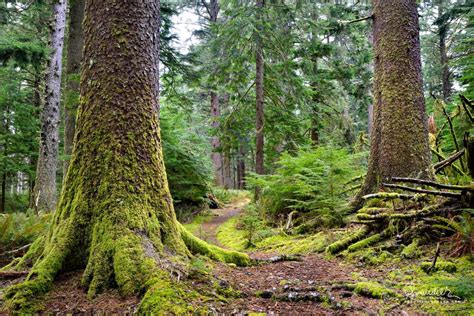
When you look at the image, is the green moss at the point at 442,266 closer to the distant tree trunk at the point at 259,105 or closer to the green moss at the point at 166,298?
the green moss at the point at 166,298

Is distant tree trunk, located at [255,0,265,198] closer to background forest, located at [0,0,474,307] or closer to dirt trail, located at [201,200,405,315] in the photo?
background forest, located at [0,0,474,307]

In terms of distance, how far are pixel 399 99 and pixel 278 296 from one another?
160 inches

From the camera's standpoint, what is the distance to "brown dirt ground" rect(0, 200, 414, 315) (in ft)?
8.31

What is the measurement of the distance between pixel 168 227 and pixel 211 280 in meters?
0.81

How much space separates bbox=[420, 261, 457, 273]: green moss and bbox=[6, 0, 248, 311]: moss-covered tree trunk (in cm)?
231

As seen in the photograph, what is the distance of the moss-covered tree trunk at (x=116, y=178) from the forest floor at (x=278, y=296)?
0.14 meters

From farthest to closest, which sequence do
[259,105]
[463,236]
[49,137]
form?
[259,105] → [49,137] → [463,236]

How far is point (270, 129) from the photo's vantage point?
42.9 ft

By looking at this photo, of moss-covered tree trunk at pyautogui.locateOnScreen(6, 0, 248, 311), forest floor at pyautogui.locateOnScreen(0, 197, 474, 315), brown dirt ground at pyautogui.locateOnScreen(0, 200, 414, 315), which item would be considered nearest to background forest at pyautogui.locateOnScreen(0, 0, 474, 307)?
forest floor at pyautogui.locateOnScreen(0, 197, 474, 315)

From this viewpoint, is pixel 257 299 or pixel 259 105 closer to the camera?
pixel 257 299

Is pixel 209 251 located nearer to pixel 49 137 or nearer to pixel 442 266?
pixel 442 266

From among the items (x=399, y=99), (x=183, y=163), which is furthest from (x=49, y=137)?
(x=399, y=99)

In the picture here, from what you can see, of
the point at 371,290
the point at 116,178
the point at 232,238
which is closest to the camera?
the point at 371,290

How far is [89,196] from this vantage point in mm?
3203
